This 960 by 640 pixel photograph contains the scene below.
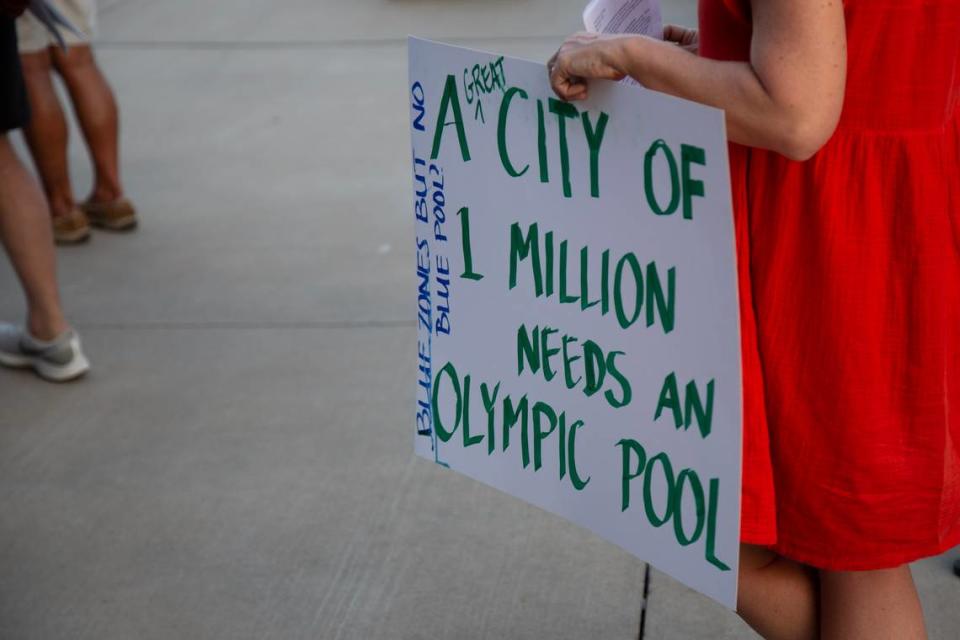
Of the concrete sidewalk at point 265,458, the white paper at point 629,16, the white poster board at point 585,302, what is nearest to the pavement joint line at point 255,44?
the concrete sidewalk at point 265,458

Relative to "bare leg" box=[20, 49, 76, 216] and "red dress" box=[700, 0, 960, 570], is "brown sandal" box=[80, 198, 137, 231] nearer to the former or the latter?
"bare leg" box=[20, 49, 76, 216]

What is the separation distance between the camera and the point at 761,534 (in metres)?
1.71

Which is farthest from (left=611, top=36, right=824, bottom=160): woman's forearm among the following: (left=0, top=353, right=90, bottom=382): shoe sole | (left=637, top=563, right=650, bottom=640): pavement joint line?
(left=0, top=353, right=90, bottom=382): shoe sole

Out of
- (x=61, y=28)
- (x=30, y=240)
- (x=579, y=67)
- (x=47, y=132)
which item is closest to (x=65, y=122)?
(x=47, y=132)

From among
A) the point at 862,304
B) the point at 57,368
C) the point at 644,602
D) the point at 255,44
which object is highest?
the point at 862,304

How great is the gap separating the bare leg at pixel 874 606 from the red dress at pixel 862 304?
5 cm

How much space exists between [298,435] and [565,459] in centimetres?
177

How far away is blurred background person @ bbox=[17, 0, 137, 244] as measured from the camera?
4625mm

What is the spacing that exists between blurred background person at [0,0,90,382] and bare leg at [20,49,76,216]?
37.3 inches

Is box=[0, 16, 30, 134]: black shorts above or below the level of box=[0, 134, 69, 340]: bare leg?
above

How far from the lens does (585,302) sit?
1.75m

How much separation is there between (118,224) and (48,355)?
1317 mm

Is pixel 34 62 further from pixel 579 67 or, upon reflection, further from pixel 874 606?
pixel 874 606

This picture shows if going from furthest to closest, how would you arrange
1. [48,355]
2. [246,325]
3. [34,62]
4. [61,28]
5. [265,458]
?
1. [61,28]
2. [34,62]
3. [246,325]
4. [48,355]
5. [265,458]
